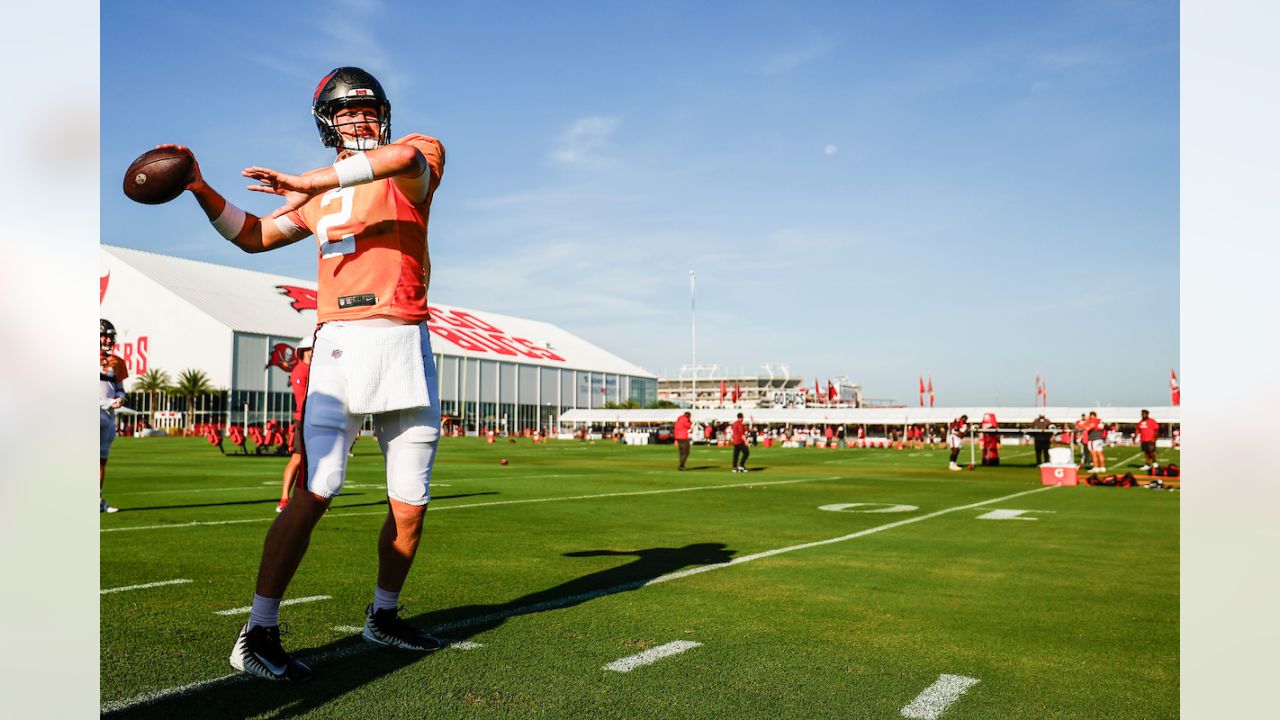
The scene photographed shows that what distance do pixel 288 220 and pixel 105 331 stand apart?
273 inches

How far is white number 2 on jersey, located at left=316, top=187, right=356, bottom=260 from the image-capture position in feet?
13.1

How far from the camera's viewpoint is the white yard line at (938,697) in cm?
345

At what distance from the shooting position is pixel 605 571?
6637 millimetres

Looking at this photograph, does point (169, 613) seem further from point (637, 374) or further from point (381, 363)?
point (637, 374)

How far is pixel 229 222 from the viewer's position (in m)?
3.89

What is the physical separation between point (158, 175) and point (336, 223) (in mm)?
755

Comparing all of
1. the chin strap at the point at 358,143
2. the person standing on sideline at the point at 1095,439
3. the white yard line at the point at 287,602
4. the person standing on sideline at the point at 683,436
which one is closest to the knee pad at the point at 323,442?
the chin strap at the point at 358,143

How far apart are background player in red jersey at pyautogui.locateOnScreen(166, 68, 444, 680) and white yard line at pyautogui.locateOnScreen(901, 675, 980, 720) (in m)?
2.05

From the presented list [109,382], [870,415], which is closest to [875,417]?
[870,415]

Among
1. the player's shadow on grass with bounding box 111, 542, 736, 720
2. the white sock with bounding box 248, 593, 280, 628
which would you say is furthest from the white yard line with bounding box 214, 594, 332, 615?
the white sock with bounding box 248, 593, 280, 628

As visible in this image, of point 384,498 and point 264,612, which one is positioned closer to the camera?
point 264,612

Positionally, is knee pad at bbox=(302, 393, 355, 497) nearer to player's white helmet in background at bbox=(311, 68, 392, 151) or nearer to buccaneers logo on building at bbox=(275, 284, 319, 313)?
player's white helmet in background at bbox=(311, 68, 392, 151)

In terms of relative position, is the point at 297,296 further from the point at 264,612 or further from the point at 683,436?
the point at 264,612
